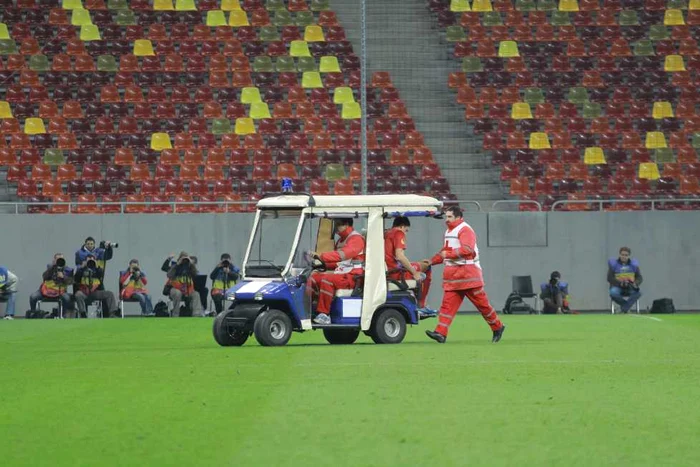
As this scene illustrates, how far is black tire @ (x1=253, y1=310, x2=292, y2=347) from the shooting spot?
56.6 ft

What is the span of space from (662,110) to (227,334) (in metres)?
21.6

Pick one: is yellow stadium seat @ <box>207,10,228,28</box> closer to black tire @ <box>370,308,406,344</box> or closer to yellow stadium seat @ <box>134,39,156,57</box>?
yellow stadium seat @ <box>134,39,156,57</box>

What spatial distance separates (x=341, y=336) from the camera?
18.9 metres

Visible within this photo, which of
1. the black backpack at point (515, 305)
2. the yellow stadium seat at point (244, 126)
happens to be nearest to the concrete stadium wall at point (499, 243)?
the black backpack at point (515, 305)

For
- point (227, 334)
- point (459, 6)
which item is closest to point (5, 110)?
point (459, 6)

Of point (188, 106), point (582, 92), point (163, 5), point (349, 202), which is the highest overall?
point (163, 5)

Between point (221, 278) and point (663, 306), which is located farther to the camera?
point (663, 306)

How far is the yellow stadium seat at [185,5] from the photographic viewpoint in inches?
1538

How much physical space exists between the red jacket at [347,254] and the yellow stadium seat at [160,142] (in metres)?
17.2

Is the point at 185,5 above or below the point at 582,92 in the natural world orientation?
above

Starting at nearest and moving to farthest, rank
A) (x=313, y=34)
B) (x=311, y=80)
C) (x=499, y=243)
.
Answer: (x=499, y=243) < (x=311, y=80) < (x=313, y=34)

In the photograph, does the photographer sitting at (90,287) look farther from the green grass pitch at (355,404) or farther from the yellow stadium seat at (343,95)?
the green grass pitch at (355,404)

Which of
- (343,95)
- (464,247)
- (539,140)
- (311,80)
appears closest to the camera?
(464,247)

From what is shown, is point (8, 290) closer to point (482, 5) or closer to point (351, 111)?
point (351, 111)
